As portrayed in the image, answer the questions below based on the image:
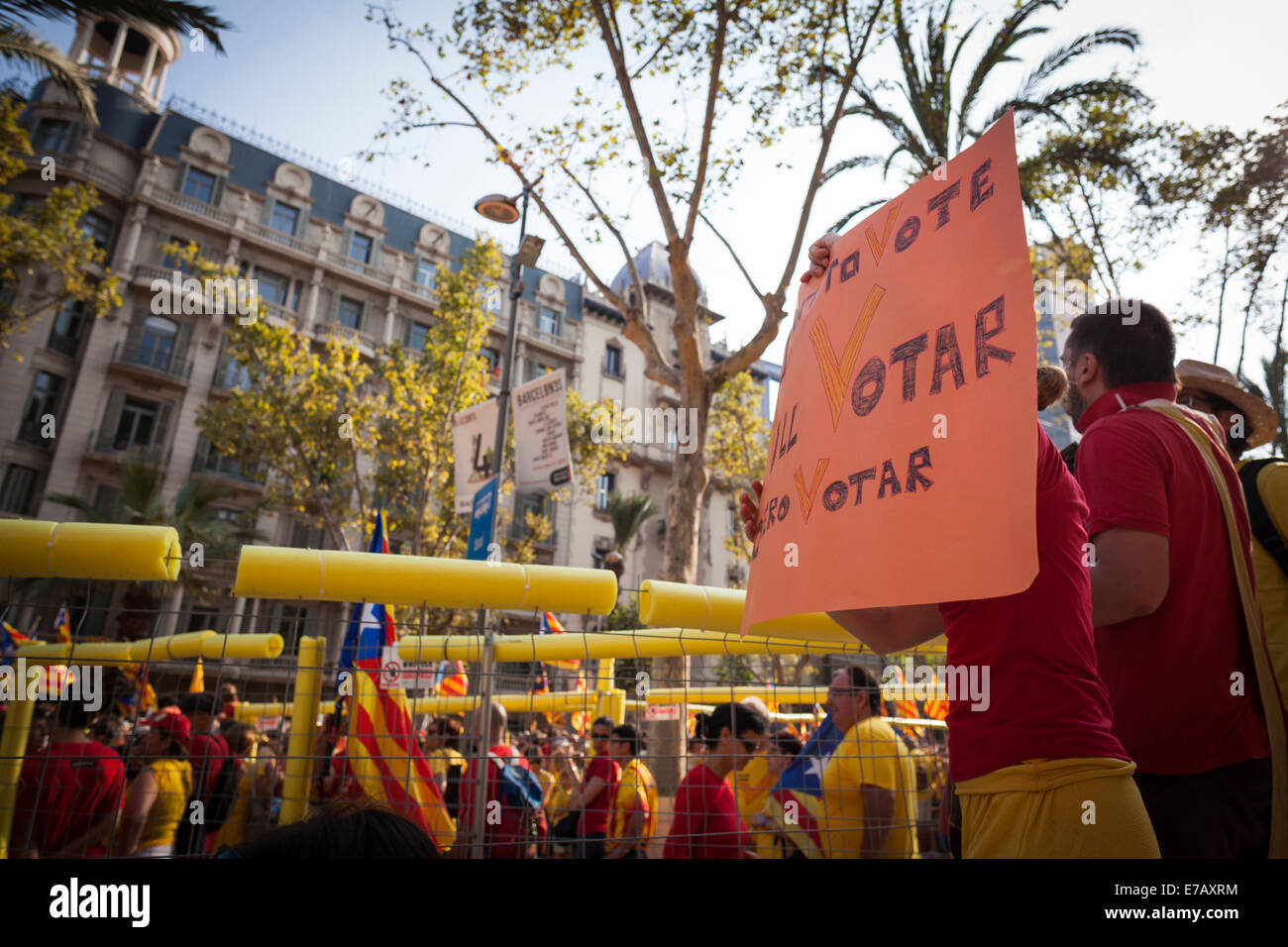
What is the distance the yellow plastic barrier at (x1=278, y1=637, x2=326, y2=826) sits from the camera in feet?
8.64

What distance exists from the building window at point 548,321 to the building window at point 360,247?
834 cm

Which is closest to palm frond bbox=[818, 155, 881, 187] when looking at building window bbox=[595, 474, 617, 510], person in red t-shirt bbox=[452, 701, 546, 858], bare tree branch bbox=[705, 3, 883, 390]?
bare tree branch bbox=[705, 3, 883, 390]

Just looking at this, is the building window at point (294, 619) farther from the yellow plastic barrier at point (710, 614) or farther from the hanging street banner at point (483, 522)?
the hanging street banner at point (483, 522)

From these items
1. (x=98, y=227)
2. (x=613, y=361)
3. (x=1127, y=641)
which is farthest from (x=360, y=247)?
(x=1127, y=641)

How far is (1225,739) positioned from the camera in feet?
5.62

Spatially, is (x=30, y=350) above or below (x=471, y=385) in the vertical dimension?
above

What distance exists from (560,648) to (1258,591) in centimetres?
224

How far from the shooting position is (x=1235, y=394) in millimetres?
2766

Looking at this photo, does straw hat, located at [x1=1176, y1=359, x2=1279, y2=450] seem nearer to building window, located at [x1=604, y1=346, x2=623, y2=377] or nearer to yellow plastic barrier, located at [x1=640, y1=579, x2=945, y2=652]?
yellow plastic barrier, located at [x1=640, y1=579, x2=945, y2=652]

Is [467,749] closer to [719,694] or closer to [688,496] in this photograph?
[719,694]

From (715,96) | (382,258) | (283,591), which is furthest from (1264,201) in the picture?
(382,258)

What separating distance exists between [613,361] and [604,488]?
712 cm

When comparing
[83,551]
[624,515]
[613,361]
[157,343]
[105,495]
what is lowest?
[83,551]

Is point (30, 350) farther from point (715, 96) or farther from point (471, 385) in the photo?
point (715, 96)
